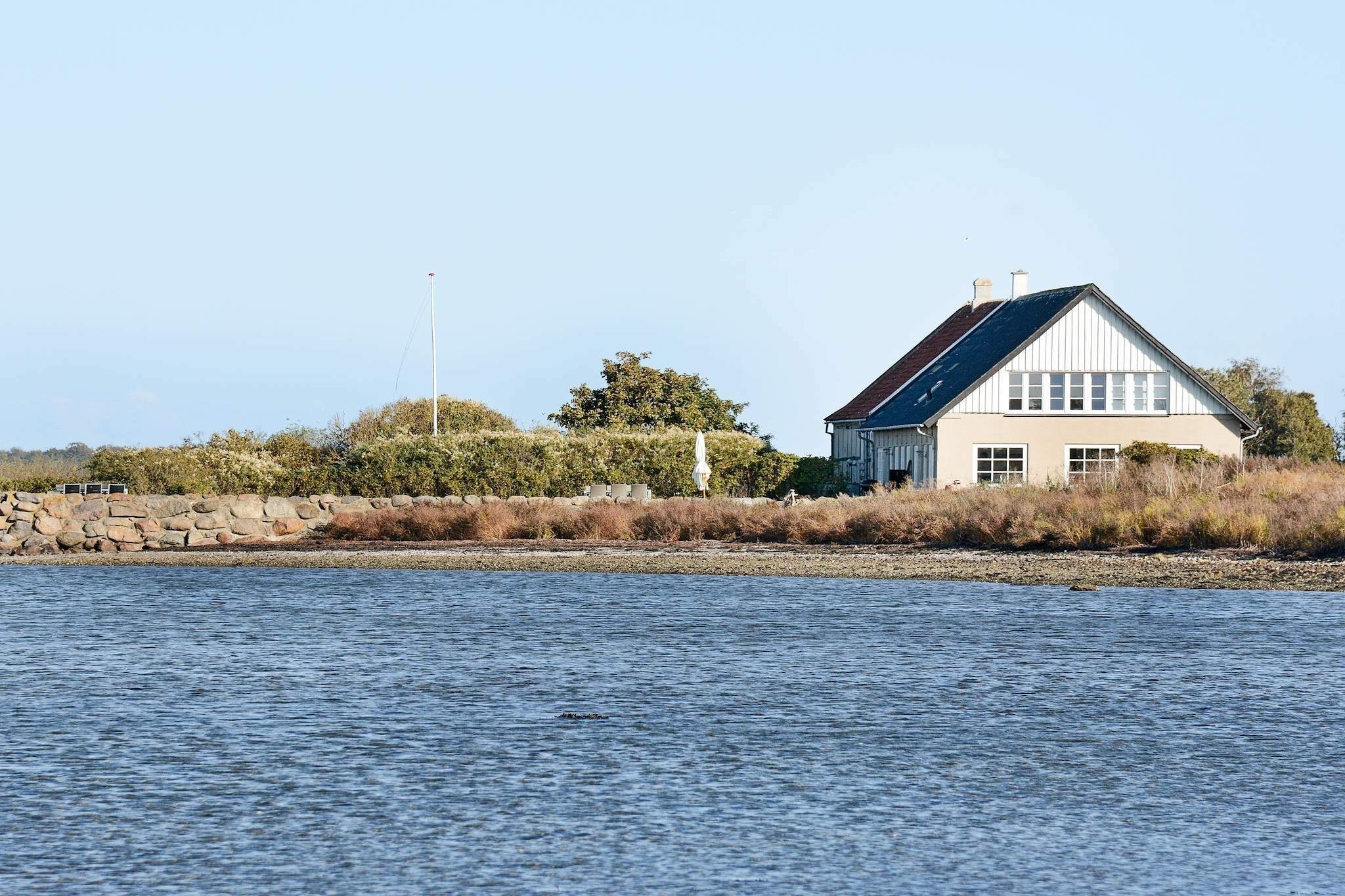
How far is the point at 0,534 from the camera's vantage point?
32844mm

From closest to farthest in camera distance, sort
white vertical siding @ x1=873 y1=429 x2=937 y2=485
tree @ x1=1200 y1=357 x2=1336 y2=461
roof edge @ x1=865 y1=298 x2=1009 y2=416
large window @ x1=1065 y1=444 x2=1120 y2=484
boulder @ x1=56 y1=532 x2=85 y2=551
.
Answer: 1. boulder @ x1=56 y1=532 x2=85 y2=551
2. white vertical siding @ x1=873 y1=429 x2=937 y2=485
3. large window @ x1=1065 y1=444 x2=1120 y2=484
4. roof edge @ x1=865 y1=298 x2=1009 y2=416
5. tree @ x1=1200 y1=357 x2=1336 y2=461

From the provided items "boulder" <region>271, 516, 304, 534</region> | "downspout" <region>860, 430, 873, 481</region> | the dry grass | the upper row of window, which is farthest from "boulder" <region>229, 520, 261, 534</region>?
"downspout" <region>860, 430, 873, 481</region>

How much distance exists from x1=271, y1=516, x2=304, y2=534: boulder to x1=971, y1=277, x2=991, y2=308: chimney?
1034 inches

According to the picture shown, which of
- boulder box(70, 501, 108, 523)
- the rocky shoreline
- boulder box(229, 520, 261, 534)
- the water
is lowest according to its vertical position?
the water

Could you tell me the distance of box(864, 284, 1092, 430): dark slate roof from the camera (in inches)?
1719

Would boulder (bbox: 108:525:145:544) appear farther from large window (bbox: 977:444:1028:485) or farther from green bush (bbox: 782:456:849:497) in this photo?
large window (bbox: 977:444:1028:485)

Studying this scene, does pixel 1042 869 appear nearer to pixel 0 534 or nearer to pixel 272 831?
pixel 272 831

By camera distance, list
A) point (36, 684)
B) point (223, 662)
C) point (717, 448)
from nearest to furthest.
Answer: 1. point (36, 684)
2. point (223, 662)
3. point (717, 448)

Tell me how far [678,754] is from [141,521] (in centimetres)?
2630

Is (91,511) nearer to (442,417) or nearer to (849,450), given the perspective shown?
(442,417)

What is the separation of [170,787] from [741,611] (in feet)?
32.1

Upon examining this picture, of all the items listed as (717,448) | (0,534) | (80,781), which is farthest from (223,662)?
(717,448)

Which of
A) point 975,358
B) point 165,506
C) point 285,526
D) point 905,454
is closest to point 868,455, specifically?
point 905,454

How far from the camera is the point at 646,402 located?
55.4 meters
